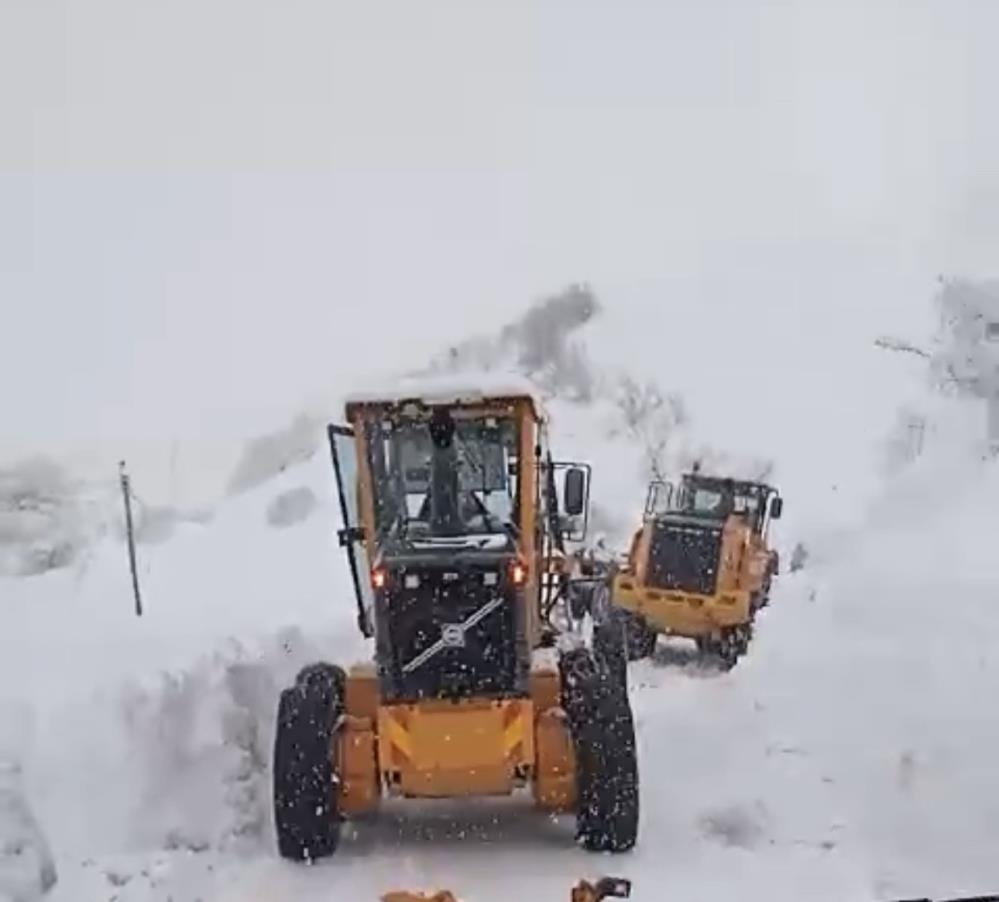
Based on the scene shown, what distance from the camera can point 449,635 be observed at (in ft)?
27.1

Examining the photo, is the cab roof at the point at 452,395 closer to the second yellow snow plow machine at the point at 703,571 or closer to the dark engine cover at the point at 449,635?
the dark engine cover at the point at 449,635

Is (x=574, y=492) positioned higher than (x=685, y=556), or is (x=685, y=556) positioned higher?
(x=574, y=492)

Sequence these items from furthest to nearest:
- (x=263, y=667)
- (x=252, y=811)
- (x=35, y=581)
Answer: (x=35, y=581), (x=263, y=667), (x=252, y=811)

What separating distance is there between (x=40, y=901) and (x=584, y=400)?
2426 centimetres

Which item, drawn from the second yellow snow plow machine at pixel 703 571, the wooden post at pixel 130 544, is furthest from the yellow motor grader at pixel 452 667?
the wooden post at pixel 130 544

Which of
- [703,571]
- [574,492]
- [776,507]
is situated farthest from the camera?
[776,507]

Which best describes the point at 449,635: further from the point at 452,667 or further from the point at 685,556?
the point at 685,556

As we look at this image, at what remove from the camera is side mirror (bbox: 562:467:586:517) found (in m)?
8.83

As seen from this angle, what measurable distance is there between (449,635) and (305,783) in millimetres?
965

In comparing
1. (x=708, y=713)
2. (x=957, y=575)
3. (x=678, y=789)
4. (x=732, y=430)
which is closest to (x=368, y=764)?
(x=678, y=789)

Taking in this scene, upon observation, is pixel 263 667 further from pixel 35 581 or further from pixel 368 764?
pixel 35 581

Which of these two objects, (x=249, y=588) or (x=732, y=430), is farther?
(x=732, y=430)

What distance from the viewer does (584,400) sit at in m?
31.2

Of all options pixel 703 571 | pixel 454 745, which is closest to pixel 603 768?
pixel 454 745
